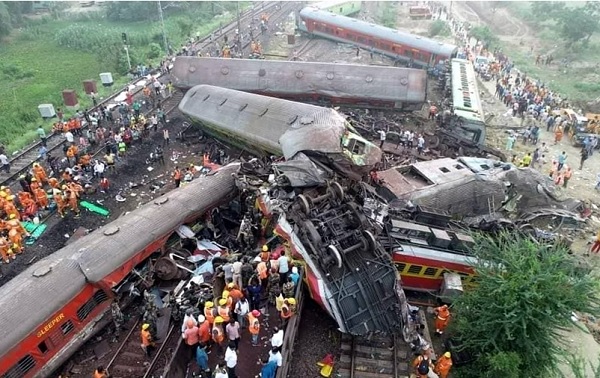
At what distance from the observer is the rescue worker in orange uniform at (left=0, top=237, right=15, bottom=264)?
1392cm

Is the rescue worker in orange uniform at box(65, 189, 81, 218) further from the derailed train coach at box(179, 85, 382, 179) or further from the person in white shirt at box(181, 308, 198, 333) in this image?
the person in white shirt at box(181, 308, 198, 333)

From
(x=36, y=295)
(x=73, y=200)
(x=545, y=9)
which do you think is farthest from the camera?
(x=545, y=9)

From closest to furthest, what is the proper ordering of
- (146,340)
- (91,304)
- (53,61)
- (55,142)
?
(146,340)
(91,304)
(55,142)
(53,61)

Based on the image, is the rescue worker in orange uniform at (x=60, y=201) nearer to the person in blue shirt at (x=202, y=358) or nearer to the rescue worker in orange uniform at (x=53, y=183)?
the rescue worker in orange uniform at (x=53, y=183)

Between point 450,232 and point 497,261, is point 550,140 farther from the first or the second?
point 497,261

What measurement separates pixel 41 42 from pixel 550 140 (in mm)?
42577

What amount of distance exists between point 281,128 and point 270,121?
933mm

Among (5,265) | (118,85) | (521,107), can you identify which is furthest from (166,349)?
(521,107)

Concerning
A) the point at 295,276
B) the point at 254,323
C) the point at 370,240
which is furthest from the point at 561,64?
the point at 254,323

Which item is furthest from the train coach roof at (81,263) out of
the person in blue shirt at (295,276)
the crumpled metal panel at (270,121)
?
the person in blue shirt at (295,276)

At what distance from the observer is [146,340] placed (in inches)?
404

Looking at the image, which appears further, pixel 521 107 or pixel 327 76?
pixel 521 107

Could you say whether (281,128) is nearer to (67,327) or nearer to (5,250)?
(67,327)

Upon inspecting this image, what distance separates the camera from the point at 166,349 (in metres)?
10.6
